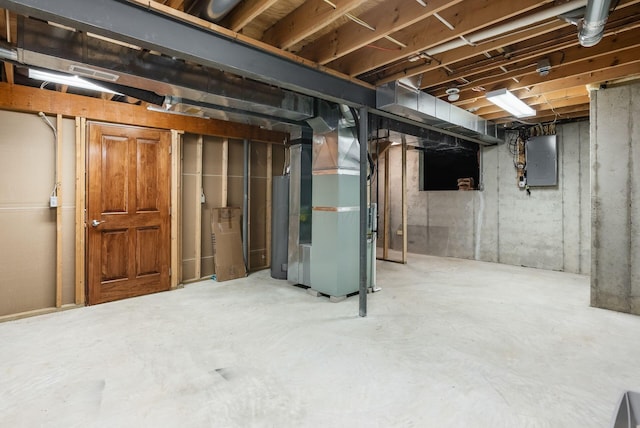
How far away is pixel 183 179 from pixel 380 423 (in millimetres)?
3794

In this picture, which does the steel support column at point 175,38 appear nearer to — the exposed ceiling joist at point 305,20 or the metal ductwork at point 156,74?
the exposed ceiling joist at point 305,20

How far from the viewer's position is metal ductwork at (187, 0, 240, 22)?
2018 millimetres

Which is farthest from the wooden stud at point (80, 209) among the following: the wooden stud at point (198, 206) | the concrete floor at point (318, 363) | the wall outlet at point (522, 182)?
the wall outlet at point (522, 182)

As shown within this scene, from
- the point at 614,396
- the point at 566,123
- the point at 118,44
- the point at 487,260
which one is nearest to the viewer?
the point at 614,396

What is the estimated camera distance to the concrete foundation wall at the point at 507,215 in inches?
207

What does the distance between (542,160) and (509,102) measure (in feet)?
6.84

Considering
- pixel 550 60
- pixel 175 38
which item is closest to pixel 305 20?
pixel 175 38

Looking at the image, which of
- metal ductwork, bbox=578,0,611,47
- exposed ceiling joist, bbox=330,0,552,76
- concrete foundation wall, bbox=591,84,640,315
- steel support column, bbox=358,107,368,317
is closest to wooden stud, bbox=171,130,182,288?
exposed ceiling joist, bbox=330,0,552,76

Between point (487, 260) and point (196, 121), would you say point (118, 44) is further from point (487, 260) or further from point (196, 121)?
point (487, 260)

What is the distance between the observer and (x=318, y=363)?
2389 mm

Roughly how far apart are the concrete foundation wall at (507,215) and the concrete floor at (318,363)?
1791mm

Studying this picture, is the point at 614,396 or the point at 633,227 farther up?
the point at 633,227

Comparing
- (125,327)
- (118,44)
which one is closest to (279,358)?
(125,327)

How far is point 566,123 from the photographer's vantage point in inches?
210
